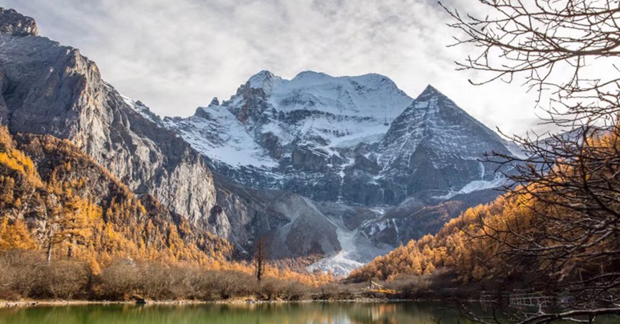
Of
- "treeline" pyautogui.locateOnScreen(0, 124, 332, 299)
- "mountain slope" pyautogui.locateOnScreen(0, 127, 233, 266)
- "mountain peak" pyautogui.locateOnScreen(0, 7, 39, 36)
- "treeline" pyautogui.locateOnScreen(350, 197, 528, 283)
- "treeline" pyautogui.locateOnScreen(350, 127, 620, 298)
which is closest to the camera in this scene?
"treeline" pyautogui.locateOnScreen(350, 127, 620, 298)

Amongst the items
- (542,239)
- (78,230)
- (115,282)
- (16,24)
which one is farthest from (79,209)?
(542,239)

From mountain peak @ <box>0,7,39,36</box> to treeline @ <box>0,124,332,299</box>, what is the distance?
6726cm

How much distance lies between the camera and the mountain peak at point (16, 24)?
162375 millimetres

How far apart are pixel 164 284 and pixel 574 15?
62781 mm

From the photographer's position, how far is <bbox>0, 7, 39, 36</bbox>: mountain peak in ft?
533

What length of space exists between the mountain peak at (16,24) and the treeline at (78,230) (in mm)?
67261

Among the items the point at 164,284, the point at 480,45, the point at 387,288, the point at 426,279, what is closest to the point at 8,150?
the point at 164,284

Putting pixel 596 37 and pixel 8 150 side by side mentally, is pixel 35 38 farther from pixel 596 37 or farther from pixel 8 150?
pixel 596 37

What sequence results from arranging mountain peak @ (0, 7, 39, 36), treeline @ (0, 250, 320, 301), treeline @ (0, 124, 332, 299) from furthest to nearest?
mountain peak @ (0, 7, 39, 36) < treeline @ (0, 124, 332, 299) < treeline @ (0, 250, 320, 301)

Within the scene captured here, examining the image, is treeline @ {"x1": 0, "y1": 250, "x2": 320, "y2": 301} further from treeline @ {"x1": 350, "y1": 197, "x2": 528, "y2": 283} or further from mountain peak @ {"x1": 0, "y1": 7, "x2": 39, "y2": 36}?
mountain peak @ {"x1": 0, "y1": 7, "x2": 39, "y2": 36}

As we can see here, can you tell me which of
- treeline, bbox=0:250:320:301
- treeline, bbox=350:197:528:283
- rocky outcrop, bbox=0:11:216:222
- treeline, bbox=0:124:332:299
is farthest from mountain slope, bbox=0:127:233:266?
treeline, bbox=350:197:528:283

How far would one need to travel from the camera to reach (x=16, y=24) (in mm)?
166625

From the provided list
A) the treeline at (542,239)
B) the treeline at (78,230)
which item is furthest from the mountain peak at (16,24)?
the treeline at (542,239)

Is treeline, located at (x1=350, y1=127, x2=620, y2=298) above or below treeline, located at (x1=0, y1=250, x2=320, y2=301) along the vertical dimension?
above
